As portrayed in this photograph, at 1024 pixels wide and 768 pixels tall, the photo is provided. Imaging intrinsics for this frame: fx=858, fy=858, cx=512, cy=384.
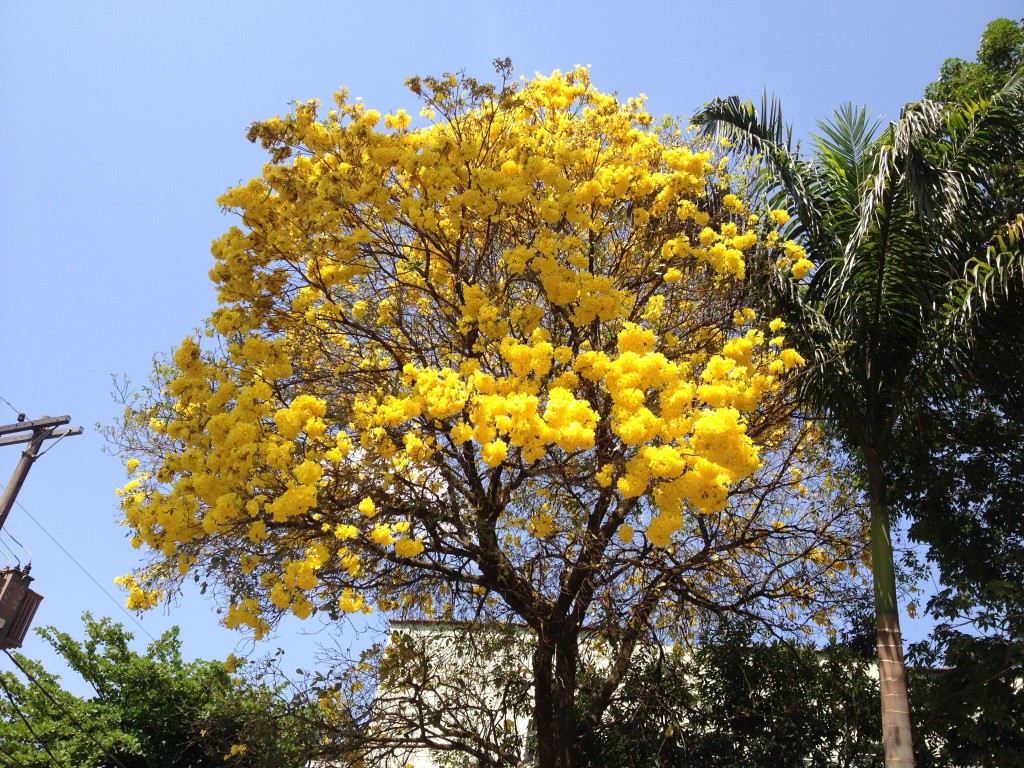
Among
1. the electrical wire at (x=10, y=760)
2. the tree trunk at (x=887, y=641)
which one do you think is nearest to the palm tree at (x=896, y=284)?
the tree trunk at (x=887, y=641)

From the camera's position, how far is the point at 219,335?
761 cm

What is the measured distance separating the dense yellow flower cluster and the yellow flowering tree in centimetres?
3

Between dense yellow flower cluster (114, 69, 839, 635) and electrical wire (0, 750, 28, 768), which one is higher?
dense yellow flower cluster (114, 69, 839, 635)

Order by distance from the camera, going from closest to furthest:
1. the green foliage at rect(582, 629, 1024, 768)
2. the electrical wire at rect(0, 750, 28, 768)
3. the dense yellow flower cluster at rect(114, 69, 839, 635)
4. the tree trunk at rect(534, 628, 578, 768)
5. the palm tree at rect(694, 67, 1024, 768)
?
the dense yellow flower cluster at rect(114, 69, 839, 635)
the palm tree at rect(694, 67, 1024, 768)
the tree trunk at rect(534, 628, 578, 768)
the green foliage at rect(582, 629, 1024, 768)
the electrical wire at rect(0, 750, 28, 768)

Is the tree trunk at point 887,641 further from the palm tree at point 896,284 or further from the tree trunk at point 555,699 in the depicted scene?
the tree trunk at point 555,699

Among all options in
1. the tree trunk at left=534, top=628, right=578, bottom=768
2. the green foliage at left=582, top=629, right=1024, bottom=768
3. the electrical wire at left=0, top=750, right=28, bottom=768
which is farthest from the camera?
the electrical wire at left=0, top=750, right=28, bottom=768

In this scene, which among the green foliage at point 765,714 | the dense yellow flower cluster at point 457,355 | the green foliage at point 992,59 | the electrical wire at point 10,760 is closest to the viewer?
the dense yellow flower cluster at point 457,355

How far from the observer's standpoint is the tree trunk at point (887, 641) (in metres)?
6.70

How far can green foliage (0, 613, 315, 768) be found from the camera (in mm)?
11195

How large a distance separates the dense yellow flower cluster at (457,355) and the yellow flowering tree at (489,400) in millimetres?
28

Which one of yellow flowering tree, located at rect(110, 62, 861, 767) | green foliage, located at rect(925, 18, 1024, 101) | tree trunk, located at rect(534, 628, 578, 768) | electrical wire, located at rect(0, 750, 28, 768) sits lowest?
electrical wire, located at rect(0, 750, 28, 768)

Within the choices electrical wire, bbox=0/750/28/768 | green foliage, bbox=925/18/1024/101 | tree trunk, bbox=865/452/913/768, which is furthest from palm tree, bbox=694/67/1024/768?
electrical wire, bbox=0/750/28/768

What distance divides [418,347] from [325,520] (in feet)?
6.63

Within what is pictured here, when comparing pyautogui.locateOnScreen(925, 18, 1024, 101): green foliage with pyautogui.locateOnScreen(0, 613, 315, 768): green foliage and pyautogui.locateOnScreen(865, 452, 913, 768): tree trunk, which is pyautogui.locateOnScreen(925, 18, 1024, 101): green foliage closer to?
pyautogui.locateOnScreen(865, 452, 913, 768): tree trunk
